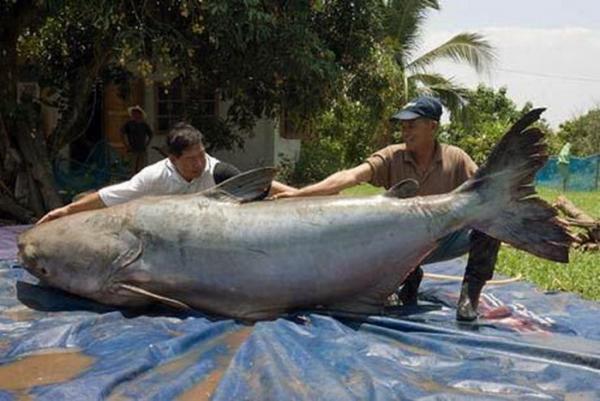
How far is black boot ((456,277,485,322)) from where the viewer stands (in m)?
4.05

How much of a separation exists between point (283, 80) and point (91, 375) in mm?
7206

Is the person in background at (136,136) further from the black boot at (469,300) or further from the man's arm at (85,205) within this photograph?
the black boot at (469,300)

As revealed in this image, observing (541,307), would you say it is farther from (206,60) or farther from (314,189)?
(206,60)

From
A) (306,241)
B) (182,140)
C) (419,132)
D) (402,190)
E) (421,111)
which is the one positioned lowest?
(306,241)

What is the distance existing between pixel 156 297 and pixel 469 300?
1577 millimetres

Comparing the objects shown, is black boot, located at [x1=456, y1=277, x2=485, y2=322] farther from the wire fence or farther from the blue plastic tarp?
the wire fence

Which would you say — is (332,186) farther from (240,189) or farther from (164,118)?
(164,118)

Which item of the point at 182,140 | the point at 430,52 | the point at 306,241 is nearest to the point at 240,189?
the point at 306,241

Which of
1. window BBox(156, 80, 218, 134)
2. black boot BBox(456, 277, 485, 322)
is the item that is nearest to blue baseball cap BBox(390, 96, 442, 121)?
black boot BBox(456, 277, 485, 322)

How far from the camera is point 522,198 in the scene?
3.78m

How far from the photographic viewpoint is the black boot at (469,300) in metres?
4.05

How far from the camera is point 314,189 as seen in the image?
4.48 meters

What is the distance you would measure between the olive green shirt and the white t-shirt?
1035 mm

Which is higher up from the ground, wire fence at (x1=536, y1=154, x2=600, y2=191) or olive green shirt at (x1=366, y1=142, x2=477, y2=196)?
olive green shirt at (x1=366, y1=142, x2=477, y2=196)
